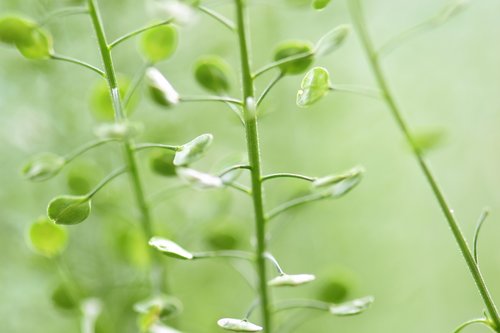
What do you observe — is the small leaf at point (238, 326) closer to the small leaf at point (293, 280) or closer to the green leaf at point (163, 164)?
the small leaf at point (293, 280)

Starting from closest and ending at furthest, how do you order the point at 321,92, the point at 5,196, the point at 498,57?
the point at 321,92
the point at 5,196
the point at 498,57

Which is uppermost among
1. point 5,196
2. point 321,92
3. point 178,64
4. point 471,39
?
point 471,39

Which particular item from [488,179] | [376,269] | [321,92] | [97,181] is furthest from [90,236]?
[488,179]

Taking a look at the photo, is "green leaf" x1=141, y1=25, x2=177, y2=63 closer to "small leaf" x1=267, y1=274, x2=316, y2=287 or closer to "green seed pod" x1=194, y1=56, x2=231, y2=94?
"green seed pod" x1=194, y1=56, x2=231, y2=94

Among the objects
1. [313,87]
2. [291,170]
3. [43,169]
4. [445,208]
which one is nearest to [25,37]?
[43,169]

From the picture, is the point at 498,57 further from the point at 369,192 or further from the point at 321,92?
the point at 321,92

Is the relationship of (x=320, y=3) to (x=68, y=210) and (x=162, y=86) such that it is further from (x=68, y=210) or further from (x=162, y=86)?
(x=68, y=210)
